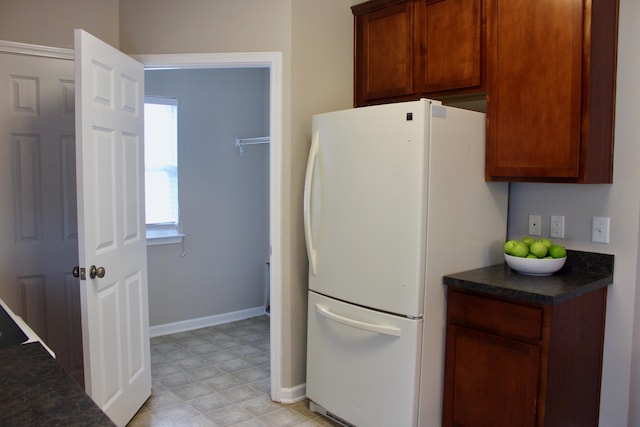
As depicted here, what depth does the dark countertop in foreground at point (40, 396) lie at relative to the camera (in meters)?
1.04

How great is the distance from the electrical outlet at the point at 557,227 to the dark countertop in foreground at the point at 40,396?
2.20 metres

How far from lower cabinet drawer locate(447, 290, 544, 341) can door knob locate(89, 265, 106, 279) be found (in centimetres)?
162

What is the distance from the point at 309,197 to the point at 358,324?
0.73 meters

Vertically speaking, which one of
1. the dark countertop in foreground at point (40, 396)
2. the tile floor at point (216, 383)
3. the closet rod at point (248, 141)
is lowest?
the tile floor at point (216, 383)

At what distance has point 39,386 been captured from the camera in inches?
47.6

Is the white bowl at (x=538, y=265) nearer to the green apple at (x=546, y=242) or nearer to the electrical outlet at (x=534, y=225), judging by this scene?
the green apple at (x=546, y=242)

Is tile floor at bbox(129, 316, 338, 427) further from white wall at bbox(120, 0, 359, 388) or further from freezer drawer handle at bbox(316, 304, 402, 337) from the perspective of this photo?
freezer drawer handle at bbox(316, 304, 402, 337)

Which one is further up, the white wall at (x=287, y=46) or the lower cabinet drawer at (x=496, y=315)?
the white wall at (x=287, y=46)

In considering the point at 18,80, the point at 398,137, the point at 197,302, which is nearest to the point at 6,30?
the point at 18,80

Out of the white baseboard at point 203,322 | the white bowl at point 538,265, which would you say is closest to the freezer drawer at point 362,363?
the white bowl at point 538,265

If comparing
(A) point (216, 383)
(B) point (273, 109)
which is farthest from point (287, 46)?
(A) point (216, 383)

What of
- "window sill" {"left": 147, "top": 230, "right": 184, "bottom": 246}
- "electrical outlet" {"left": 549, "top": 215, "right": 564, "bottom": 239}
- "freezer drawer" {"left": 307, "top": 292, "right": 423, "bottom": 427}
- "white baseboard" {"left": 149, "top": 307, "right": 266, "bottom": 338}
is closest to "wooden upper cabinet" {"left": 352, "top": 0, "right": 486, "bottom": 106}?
"electrical outlet" {"left": 549, "top": 215, "right": 564, "bottom": 239}

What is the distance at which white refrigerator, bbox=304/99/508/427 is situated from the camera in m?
2.28

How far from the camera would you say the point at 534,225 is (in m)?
2.60
